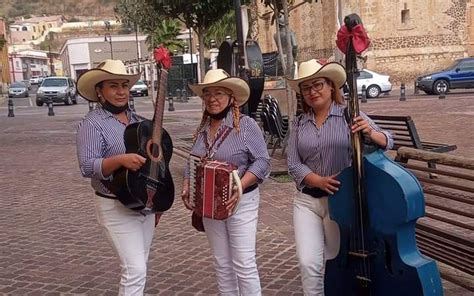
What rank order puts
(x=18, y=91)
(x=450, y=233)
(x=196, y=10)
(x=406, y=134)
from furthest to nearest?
1. (x=18, y=91)
2. (x=196, y=10)
3. (x=406, y=134)
4. (x=450, y=233)

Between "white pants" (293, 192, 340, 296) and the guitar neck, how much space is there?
3.11ft

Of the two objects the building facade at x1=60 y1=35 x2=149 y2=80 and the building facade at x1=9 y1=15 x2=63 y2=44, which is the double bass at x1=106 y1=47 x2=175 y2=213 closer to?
the building facade at x1=60 y1=35 x2=149 y2=80

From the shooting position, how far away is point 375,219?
3.34 m

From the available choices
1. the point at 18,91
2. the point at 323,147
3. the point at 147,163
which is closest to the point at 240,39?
the point at 323,147

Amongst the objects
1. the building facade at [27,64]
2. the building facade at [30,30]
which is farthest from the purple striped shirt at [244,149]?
the building facade at [30,30]

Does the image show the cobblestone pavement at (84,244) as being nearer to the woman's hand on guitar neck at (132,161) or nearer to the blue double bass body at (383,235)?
the blue double bass body at (383,235)

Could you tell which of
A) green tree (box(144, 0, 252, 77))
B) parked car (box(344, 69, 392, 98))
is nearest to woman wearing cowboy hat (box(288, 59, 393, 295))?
green tree (box(144, 0, 252, 77))

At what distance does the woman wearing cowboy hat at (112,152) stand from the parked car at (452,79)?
1038 inches

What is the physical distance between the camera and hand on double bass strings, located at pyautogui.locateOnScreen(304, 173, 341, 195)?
11.5 ft

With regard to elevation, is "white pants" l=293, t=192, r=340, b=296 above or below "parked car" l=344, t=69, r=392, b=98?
above

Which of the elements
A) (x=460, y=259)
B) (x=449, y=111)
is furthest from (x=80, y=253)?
(x=449, y=111)

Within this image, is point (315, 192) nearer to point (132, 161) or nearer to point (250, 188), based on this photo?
point (250, 188)

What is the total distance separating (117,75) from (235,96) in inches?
28.3

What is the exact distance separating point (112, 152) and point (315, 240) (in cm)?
128
